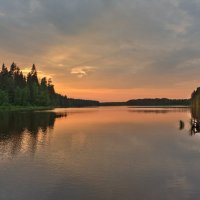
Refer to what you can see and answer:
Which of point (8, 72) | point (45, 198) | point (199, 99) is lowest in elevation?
point (45, 198)

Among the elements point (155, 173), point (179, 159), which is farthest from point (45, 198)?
point (179, 159)

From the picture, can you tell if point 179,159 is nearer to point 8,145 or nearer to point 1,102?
point 8,145

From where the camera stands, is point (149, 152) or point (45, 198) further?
point (149, 152)

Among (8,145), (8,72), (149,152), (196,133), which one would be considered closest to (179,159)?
(149,152)

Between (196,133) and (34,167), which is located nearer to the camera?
(34,167)

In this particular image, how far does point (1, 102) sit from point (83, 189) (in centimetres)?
13527

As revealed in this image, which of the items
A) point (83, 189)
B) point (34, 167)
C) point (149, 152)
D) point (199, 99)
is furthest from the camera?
point (199, 99)

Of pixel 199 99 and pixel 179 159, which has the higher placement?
pixel 199 99

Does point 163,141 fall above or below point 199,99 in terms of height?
below

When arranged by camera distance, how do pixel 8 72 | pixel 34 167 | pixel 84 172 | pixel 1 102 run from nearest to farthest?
1. pixel 84 172
2. pixel 34 167
3. pixel 1 102
4. pixel 8 72

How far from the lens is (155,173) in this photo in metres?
26.9

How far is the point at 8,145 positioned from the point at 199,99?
153 metres

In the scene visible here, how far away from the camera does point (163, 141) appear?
1879 inches

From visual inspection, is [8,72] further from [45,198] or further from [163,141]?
[45,198]
